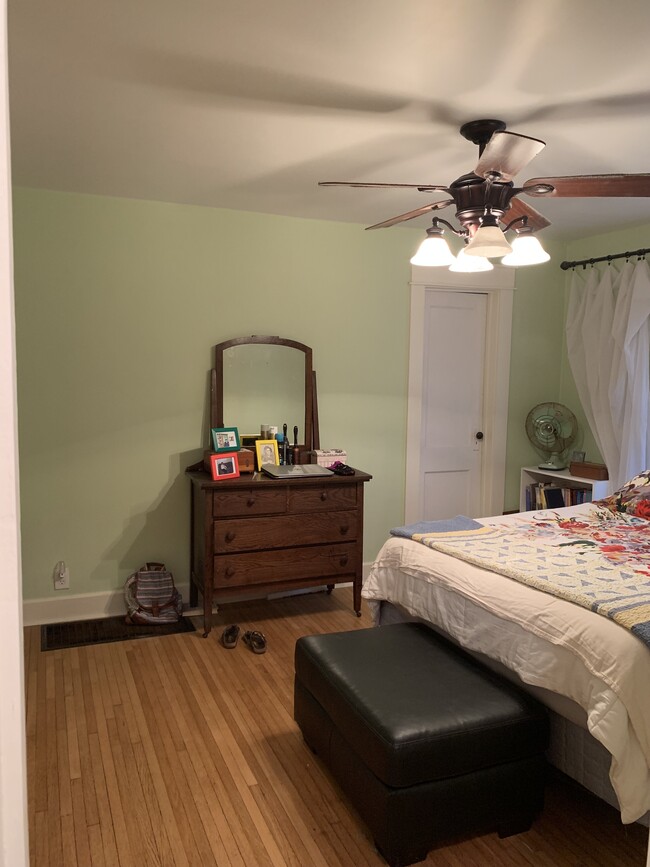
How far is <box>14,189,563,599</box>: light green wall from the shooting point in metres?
3.61

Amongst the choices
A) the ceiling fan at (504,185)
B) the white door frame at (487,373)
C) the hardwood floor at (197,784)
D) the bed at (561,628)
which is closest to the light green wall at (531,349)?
the white door frame at (487,373)

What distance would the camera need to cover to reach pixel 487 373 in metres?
4.74

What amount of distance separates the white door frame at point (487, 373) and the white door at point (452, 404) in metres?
0.05

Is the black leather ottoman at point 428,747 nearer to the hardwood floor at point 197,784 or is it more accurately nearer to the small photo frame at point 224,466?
the hardwood floor at point 197,784

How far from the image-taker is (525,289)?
4.71 meters

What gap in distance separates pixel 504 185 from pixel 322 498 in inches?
78.4

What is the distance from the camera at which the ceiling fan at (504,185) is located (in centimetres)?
211

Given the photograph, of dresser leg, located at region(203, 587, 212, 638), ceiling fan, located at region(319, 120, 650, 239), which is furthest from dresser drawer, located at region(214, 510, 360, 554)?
ceiling fan, located at region(319, 120, 650, 239)

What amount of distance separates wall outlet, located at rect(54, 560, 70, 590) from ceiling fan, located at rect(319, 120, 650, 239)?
102 inches

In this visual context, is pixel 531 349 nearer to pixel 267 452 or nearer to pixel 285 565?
pixel 267 452

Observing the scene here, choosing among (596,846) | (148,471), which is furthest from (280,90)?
(596,846)

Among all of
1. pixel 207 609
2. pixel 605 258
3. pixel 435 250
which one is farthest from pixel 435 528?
pixel 605 258

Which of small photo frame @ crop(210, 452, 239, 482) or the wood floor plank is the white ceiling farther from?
the wood floor plank

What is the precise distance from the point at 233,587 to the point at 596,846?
82.5 inches
